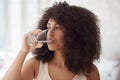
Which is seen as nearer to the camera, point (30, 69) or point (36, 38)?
point (36, 38)

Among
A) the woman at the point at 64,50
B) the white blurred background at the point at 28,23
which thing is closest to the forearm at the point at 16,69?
the woman at the point at 64,50

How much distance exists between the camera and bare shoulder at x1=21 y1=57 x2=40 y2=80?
1.18 meters

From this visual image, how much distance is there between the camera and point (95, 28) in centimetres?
126

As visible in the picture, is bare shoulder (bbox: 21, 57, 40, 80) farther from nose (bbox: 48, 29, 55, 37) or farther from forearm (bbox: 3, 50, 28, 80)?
nose (bbox: 48, 29, 55, 37)

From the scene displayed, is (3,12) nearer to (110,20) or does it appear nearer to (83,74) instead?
(110,20)

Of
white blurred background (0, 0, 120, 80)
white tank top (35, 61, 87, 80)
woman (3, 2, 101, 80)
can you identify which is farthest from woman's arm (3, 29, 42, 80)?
white blurred background (0, 0, 120, 80)

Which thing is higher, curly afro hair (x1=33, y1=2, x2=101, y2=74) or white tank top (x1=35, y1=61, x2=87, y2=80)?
curly afro hair (x1=33, y1=2, x2=101, y2=74)

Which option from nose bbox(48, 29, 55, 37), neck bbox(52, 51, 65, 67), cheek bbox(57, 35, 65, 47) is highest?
nose bbox(48, 29, 55, 37)

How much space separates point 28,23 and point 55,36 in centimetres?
95

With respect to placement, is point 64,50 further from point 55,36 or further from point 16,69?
point 16,69

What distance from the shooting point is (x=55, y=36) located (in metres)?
1.11

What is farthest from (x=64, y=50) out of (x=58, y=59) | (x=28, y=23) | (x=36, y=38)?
(x=28, y=23)

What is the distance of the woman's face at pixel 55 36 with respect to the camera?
110cm

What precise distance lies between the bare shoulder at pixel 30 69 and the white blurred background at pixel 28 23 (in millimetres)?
803
